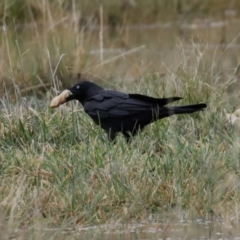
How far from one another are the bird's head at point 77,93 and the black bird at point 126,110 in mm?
79

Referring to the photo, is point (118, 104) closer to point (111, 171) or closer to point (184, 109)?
point (184, 109)

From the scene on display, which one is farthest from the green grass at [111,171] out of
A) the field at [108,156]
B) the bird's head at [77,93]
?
the bird's head at [77,93]

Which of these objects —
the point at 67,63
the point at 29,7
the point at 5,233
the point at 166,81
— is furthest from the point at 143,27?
the point at 5,233

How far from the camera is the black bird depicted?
661 centimetres

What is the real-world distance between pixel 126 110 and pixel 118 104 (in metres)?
0.09

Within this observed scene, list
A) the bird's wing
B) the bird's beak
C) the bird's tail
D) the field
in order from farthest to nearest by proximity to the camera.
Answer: the bird's beak < the bird's wing < the bird's tail < the field

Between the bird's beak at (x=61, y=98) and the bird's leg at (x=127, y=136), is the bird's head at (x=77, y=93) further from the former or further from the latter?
the bird's leg at (x=127, y=136)

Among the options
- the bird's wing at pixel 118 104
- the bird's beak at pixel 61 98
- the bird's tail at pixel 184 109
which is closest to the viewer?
the bird's tail at pixel 184 109

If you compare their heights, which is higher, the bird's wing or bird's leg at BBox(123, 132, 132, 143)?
the bird's wing

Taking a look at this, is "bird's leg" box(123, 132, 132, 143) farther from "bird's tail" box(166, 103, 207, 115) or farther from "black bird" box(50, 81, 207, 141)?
"bird's tail" box(166, 103, 207, 115)

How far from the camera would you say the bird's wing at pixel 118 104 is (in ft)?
21.9

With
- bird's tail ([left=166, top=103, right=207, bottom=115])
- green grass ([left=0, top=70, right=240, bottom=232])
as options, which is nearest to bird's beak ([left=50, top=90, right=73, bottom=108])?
green grass ([left=0, top=70, right=240, bottom=232])

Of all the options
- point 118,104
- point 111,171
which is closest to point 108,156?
point 111,171

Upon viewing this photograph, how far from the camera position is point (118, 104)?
682cm
